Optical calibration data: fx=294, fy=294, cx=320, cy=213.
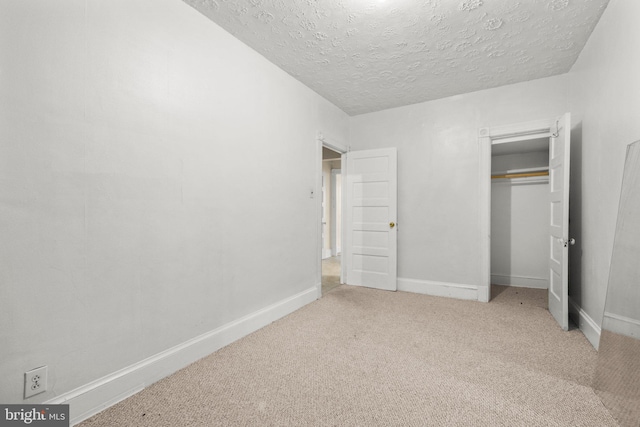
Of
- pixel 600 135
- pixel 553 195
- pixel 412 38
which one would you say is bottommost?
pixel 553 195

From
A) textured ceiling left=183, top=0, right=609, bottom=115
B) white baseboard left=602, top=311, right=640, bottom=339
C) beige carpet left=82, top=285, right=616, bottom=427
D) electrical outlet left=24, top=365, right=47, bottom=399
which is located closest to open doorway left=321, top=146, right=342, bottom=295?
textured ceiling left=183, top=0, right=609, bottom=115

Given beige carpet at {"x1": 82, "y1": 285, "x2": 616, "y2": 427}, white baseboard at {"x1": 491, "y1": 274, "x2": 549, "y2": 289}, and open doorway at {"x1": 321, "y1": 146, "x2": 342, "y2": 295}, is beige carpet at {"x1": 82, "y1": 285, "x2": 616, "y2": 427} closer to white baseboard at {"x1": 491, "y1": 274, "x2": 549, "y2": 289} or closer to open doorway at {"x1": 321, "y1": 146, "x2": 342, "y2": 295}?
white baseboard at {"x1": 491, "y1": 274, "x2": 549, "y2": 289}

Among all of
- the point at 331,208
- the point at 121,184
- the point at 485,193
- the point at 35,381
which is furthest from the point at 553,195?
the point at 331,208

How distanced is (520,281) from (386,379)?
12.0ft

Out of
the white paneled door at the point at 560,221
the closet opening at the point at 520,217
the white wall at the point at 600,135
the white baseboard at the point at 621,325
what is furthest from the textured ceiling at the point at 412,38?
the white baseboard at the point at 621,325

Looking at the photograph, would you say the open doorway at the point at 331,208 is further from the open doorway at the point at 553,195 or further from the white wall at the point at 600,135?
the white wall at the point at 600,135

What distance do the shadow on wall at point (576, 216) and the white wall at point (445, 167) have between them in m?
0.55

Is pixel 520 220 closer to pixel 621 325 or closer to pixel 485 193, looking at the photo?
pixel 485 193

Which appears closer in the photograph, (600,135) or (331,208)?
(600,135)

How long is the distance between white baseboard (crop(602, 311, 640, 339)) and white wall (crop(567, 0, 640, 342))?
666 mm

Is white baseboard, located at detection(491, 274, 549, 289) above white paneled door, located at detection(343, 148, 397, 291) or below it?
below

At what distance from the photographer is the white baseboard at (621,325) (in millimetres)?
1547

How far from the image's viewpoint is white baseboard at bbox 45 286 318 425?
5.19 feet

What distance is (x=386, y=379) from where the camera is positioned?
1.94 metres
